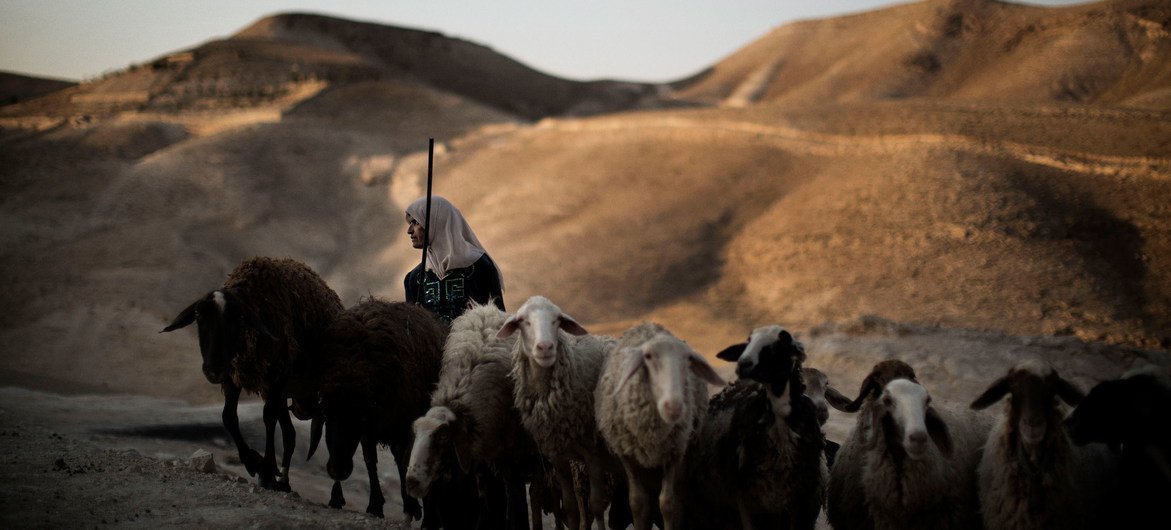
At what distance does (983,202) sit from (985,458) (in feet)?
55.3

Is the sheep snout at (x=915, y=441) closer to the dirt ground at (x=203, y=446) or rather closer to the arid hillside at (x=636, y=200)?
the dirt ground at (x=203, y=446)

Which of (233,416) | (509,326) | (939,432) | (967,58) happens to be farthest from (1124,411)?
(967,58)

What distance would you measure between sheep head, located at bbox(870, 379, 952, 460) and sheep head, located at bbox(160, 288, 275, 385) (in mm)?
4221

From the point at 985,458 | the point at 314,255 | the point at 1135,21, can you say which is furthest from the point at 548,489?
the point at 1135,21

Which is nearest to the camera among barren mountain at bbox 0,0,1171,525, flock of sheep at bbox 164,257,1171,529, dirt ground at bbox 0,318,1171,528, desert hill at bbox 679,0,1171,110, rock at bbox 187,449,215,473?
flock of sheep at bbox 164,257,1171,529

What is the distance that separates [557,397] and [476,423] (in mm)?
606

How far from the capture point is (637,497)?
5.72 m

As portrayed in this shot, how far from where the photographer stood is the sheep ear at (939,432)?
5332 millimetres

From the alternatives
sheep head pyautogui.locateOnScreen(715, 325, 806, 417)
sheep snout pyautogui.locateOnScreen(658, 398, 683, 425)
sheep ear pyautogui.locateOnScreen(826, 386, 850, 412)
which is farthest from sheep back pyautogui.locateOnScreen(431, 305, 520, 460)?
sheep ear pyautogui.locateOnScreen(826, 386, 850, 412)

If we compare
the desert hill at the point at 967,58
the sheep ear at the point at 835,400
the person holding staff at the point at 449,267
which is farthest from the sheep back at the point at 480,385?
the desert hill at the point at 967,58

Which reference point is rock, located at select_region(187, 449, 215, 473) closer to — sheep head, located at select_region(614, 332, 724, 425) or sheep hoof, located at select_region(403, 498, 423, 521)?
sheep hoof, located at select_region(403, 498, 423, 521)

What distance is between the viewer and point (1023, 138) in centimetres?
2389

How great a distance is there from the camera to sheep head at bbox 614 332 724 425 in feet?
17.1

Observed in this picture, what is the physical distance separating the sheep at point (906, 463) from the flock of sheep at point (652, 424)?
0.01m
